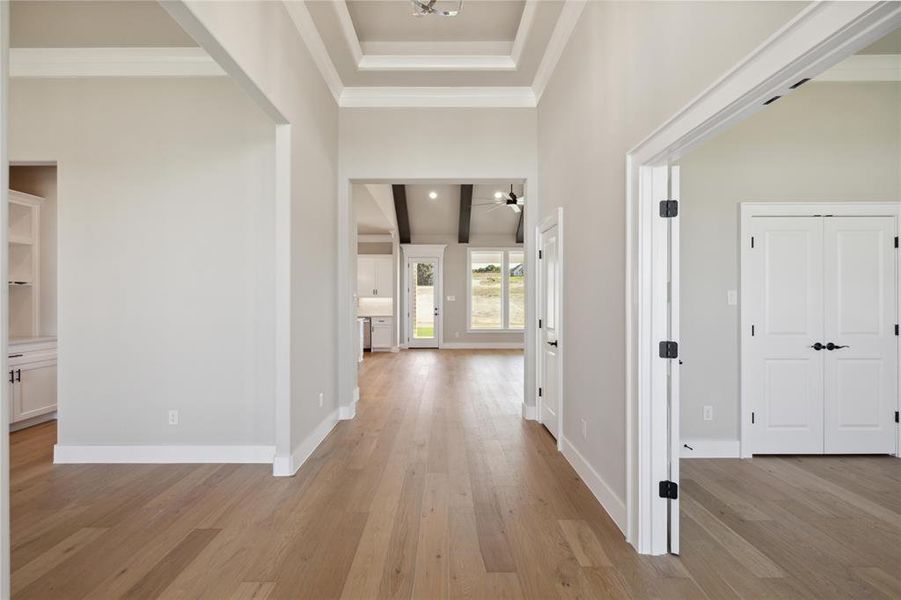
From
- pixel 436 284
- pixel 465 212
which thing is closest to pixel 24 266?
pixel 465 212

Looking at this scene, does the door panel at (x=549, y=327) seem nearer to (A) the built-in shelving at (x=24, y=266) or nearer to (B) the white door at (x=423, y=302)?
(A) the built-in shelving at (x=24, y=266)

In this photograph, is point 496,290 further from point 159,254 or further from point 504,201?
point 159,254

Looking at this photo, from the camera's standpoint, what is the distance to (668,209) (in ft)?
7.29

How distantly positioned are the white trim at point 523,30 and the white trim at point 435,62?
0.44 feet

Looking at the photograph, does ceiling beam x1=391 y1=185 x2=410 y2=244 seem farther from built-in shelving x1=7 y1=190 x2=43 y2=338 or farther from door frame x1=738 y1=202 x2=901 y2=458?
door frame x1=738 y1=202 x2=901 y2=458

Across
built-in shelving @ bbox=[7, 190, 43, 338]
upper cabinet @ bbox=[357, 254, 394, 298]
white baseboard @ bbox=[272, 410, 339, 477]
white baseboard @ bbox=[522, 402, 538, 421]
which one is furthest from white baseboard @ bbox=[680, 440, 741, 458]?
upper cabinet @ bbox=[357, 254, 394, 298]

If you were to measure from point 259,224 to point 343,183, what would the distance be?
1.40 meters

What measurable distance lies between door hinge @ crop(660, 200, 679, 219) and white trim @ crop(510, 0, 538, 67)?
208 centimetres

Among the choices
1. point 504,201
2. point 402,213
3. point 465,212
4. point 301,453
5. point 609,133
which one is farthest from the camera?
point 402,213

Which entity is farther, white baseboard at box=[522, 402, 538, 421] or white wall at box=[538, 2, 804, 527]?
white baseboard at box=[522, 402, 538, 421]

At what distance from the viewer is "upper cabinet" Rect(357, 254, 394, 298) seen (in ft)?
34.8

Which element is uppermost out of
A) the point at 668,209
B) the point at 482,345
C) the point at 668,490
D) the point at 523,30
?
the point at 523,30

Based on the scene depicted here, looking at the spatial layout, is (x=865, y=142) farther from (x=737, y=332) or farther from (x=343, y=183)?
(x=343, y=183)

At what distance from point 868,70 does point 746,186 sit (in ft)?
→ 4.65
